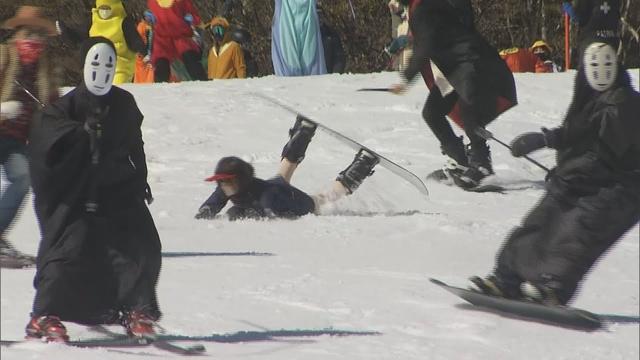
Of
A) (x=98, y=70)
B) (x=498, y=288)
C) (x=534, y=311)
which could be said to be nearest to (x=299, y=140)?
(x=498, y=288)

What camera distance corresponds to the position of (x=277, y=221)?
977 cm

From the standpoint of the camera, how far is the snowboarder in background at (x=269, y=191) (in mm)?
9734

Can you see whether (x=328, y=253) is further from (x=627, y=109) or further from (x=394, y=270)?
(x=627, y=109)

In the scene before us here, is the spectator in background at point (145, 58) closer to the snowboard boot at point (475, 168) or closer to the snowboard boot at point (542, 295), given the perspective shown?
the snowboard boot at point (475, 168)

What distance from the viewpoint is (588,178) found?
7156mm

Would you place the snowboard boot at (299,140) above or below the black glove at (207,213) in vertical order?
above

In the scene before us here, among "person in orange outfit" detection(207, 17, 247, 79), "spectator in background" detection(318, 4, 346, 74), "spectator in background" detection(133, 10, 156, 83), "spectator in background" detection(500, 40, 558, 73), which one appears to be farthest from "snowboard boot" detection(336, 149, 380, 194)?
"spectator in background" detection(500, 40, 558, 73)

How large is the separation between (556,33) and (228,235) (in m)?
18.0

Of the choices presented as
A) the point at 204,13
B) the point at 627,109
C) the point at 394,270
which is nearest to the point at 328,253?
the point at 394,270

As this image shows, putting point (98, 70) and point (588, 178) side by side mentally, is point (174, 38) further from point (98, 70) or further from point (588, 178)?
point (98, 70)

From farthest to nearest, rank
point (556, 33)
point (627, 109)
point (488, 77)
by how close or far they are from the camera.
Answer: point (556, 33) → point (488, 77) → point (627, 109)

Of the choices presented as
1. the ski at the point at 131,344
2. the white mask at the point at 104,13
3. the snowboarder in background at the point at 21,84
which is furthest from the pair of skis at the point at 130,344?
the white mask at the point at 104,13

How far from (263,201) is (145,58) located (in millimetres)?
7611

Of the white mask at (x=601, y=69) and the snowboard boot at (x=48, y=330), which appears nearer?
the snowboard boot at (x=48, y=330)
